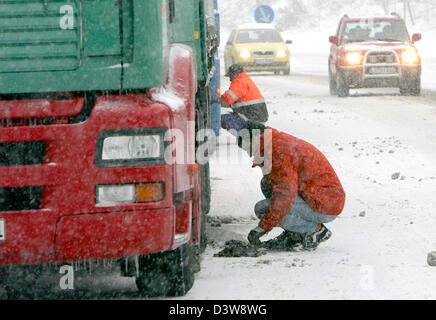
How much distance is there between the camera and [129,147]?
4.58 m

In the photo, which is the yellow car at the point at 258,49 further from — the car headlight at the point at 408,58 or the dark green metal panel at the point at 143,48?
the dark green metal panel at the point at 143,48

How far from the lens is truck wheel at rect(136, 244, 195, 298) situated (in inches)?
206

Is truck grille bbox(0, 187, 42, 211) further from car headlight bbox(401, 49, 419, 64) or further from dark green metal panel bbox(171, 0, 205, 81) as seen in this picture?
car headlight bbox(401, 49, 419, 64)

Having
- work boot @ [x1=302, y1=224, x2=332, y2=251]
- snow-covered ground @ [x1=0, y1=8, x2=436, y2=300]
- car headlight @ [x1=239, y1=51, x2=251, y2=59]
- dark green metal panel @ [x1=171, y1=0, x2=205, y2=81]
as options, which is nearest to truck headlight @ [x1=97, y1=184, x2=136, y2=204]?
snow-covered ground @ [x1=0, y1=8, x2=436, y2=300]

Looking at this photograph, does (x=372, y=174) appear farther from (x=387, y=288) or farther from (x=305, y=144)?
(x=387, y=288)

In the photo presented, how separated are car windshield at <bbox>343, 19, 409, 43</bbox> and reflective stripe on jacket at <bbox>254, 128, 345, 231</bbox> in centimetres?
1545

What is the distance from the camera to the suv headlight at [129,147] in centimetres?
456

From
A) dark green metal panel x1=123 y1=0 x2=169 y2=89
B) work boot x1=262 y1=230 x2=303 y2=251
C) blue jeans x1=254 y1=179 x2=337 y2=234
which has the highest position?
dark green metal panel x1=123 y1=0 x2=169 y2=89

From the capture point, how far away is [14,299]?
5.52 m

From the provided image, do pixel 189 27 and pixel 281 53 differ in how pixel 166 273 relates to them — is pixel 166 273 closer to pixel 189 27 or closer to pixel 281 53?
pixel 189 27

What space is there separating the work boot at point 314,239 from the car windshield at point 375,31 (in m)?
15.4

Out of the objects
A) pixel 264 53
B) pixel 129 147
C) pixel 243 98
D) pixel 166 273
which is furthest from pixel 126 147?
pixel 264 53

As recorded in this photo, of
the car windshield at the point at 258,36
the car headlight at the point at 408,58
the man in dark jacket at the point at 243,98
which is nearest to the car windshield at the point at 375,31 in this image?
the car headlight at the point at 408,58

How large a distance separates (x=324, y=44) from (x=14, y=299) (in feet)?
178
